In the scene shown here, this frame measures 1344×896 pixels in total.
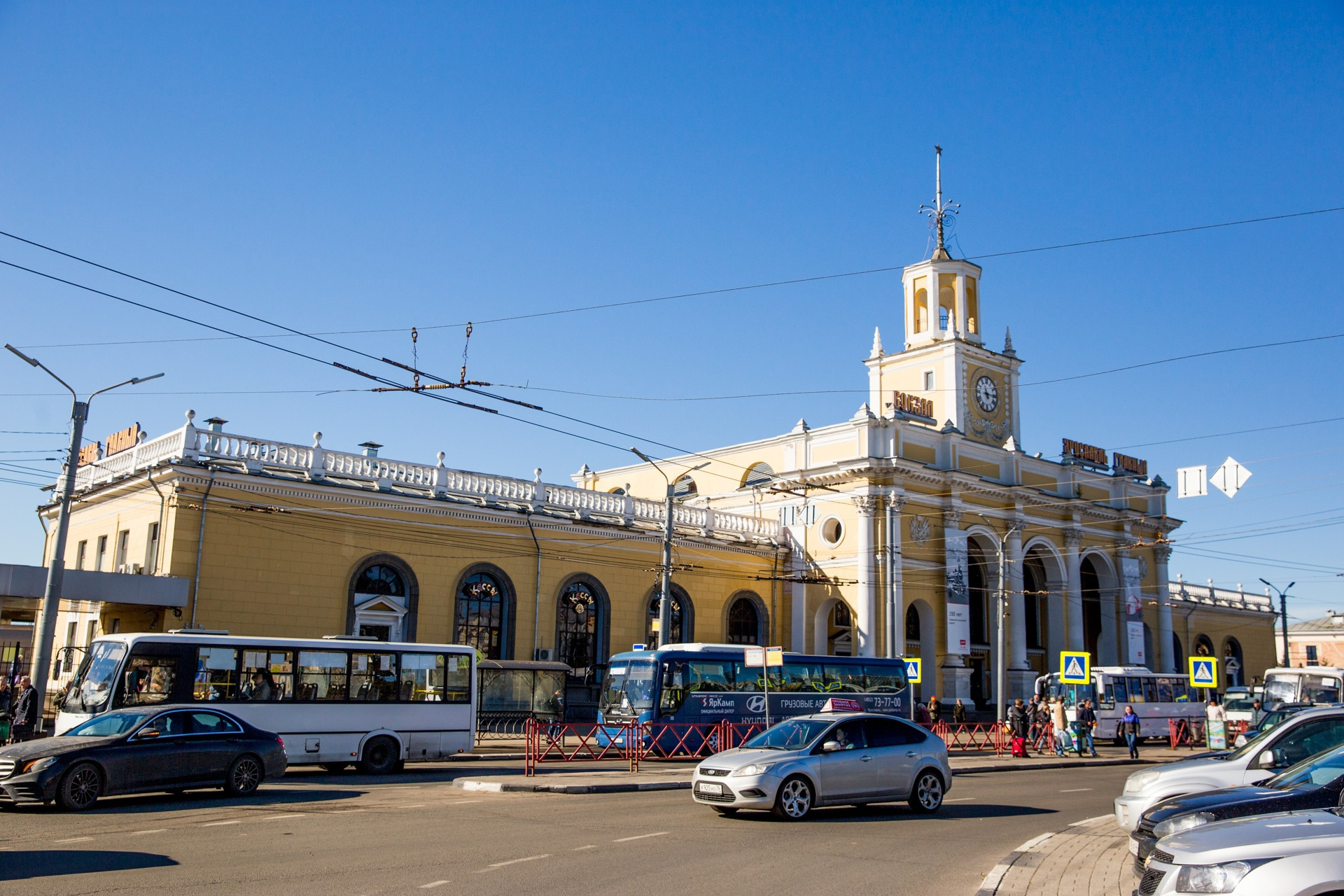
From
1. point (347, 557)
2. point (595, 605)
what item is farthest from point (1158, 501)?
point (347, 557)

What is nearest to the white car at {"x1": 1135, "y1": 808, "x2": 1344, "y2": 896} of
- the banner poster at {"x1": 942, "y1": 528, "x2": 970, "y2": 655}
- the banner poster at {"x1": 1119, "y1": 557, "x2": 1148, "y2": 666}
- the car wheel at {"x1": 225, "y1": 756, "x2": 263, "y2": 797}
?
the car wheel at {"x1": 225, "y1": 756, "x2": 263, "y2": 797}

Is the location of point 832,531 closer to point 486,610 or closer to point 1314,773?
point 486,610

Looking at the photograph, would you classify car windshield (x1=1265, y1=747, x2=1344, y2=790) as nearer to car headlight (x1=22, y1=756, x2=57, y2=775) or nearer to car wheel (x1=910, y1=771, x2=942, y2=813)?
car wheel (x1=910, y1=771, x2=942, y2=813)

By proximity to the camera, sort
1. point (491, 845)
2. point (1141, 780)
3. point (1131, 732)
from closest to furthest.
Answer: point (491, 845) < point (1141, 780) < point (1131, 732)

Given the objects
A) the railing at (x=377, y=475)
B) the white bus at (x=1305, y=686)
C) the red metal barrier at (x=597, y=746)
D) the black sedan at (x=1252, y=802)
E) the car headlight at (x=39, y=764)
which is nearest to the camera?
the black sedan at (x=1252, y=802)

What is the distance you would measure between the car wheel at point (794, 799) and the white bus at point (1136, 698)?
27208 mm

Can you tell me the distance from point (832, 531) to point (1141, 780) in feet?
107

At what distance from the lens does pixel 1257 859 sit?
617 centimetres

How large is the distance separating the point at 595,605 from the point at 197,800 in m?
22.9

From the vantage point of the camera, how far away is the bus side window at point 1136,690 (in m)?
40.1

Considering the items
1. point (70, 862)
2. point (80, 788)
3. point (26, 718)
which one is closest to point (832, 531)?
point (26, 718)

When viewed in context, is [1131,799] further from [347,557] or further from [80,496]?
[80,496]

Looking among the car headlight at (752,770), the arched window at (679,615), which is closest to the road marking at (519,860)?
the car headlight at (752,770)

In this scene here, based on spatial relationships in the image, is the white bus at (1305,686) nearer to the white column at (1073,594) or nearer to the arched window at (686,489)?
the white column at (1073,594)
